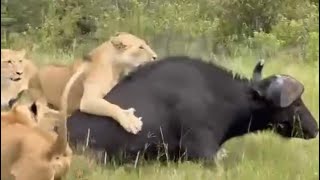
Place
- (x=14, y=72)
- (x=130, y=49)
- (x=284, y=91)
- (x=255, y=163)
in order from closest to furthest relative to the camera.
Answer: (x=14, y=72)
(x=255, y=163)
(x=130, y=49)
(x=284, y=91)

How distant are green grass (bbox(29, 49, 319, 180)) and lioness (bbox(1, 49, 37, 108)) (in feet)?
0.42

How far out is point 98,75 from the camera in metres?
2.70

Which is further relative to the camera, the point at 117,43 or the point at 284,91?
the point at 284,91

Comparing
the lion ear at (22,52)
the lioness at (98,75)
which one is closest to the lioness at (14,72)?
the lion ear at (22,52)

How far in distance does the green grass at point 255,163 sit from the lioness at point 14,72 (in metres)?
0.13

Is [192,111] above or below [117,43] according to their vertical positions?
below

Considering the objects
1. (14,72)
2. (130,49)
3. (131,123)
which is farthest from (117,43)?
(14,72)

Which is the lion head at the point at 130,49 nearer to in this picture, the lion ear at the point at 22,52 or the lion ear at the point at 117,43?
the lion ear at the point at 117,43

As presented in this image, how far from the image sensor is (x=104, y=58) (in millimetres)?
2697

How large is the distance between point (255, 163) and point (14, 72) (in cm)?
57

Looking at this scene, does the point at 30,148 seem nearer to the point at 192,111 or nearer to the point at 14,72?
the point at 14,72

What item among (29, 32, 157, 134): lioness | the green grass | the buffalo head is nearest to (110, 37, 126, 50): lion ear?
(29, 32, 157, 134): lioness

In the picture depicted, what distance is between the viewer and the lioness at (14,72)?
7.57ft

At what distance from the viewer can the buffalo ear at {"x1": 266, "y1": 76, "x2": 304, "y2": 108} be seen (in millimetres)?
2727
